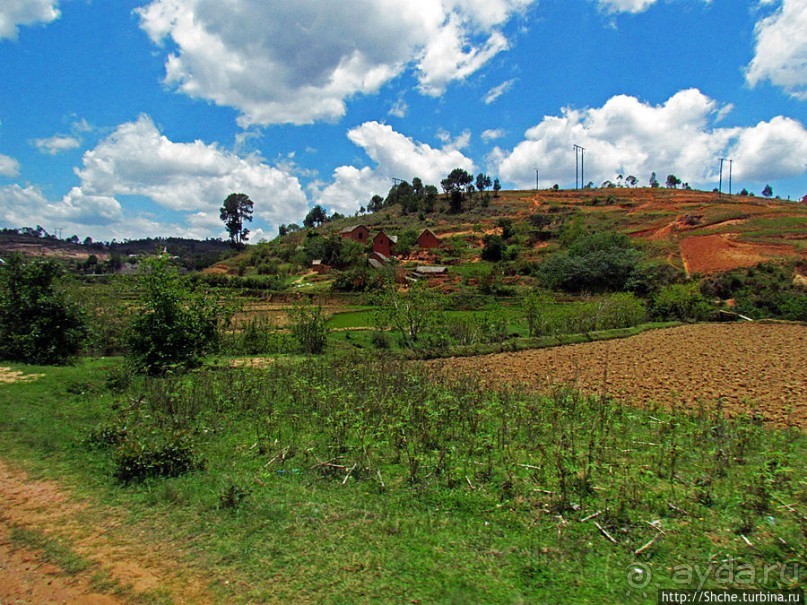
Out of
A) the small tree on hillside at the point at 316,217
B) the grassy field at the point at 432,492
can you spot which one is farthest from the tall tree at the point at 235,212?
the grassy field at the point at 432,492

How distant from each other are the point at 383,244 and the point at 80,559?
57.7 m

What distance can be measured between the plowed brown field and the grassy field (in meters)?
2.29

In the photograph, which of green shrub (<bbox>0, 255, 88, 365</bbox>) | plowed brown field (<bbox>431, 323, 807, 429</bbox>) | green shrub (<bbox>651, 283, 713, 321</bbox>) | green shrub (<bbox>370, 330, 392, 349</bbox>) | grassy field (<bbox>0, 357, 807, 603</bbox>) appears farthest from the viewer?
green shrub (<bbox>651, 283, 713, 321</bbox>)

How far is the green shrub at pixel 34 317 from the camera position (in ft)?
44.5

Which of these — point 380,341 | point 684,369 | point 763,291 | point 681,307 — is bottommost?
point 684,369

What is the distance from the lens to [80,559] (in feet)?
13.1

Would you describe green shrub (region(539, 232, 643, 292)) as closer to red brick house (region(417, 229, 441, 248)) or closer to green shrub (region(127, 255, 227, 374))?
red brick house (region(417, 229, 441, 248))

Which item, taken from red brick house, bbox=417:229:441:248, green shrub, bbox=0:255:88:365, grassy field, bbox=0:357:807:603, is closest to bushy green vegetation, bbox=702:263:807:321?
Result: grassy field, bbox=0:357:807:603

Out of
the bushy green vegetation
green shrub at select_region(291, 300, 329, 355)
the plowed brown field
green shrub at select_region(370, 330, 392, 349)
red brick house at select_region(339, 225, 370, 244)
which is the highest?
red brick house at select_region(339, 225, 370, 244)

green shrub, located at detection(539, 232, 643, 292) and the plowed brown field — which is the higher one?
green shrub, located at detection(539, 232, 643, 292)

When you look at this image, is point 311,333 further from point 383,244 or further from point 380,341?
point 383,244

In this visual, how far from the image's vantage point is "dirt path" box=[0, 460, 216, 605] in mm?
3541

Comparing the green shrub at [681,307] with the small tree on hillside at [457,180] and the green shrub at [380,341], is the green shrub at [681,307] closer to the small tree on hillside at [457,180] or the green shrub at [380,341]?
the green shrub at [380,341]

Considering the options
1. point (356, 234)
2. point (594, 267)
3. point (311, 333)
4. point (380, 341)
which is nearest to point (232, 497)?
point (311, 333)
